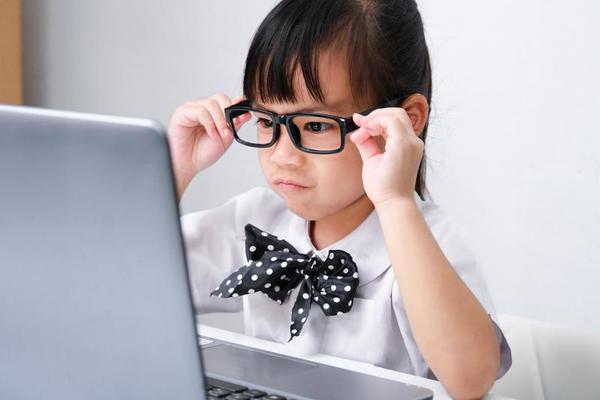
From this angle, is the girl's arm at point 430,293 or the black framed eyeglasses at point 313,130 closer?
the girl's arm at point 430,293

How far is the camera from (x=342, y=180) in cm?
116

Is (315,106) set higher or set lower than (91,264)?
higher

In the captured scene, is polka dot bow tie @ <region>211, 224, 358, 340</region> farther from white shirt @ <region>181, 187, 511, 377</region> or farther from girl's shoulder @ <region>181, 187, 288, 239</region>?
girl's shoulder @ <region>181, 187, 288, 239</region>

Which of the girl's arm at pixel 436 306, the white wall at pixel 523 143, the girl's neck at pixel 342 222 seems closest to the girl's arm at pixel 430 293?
the girl's arm at pixel 436 306

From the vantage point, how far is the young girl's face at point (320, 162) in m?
1.14

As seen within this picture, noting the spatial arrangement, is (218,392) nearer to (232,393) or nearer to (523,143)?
(232,393)

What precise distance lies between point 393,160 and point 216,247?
403mm

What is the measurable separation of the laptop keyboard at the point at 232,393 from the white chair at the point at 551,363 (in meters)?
0.44

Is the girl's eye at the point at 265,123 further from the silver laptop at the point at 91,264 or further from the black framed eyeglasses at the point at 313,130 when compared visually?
the silver laptop at the point at 91,264

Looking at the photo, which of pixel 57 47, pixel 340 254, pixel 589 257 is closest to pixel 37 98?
pixel 57 47

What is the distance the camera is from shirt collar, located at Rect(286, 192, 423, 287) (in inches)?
45.9

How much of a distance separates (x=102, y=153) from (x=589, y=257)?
61.6 inches

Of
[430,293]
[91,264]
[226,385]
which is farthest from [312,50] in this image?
[91,264]

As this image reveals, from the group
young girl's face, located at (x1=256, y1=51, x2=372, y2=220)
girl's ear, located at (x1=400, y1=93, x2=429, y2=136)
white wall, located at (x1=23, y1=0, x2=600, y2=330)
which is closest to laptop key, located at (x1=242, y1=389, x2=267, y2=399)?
young girl's face, located at (x1=256, y1=51, x2=372, y2=220)
